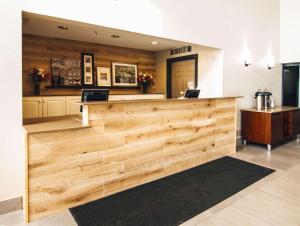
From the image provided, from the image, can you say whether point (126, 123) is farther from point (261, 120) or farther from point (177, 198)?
point (261, 120)

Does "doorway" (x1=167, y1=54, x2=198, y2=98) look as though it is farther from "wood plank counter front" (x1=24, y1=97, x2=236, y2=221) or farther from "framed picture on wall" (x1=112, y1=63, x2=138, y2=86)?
"wood plank counter front" (x1=24, y1=97, x2=236, y2=221)

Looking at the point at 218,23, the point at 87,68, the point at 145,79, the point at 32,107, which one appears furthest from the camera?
the point at 145,79

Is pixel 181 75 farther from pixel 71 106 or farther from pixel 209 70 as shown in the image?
pixel 71 106

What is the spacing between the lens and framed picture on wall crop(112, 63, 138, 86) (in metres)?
5.79

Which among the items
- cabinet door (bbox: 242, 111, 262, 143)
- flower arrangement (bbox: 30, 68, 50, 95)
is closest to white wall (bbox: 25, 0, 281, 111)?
cabinet door (bbox: 242, 111, 262, 143)

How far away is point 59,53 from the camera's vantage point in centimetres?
498

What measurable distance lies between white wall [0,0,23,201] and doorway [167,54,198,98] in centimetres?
395

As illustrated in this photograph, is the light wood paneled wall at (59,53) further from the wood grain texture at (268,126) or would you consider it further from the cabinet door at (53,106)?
the wood grain texture at (268,126)

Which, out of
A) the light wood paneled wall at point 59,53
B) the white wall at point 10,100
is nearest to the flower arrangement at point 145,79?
the light wood paneled wall at point 59,53

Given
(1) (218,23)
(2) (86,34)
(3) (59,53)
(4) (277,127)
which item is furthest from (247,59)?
(3) (59,53)

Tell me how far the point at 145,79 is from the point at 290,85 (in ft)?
13.7

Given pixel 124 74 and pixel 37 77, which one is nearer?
pixel 37 77

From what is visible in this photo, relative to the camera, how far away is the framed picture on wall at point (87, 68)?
5.27 meters

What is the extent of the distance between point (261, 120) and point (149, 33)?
9.98 ft
